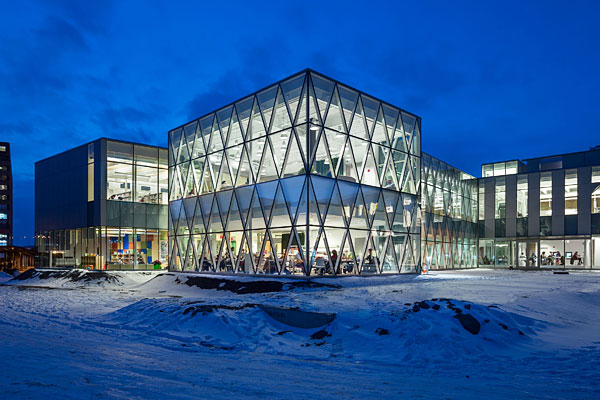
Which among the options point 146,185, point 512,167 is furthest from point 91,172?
point 512,167

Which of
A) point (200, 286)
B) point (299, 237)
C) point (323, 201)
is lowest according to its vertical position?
point (200, 286)

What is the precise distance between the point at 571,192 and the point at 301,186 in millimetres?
32028

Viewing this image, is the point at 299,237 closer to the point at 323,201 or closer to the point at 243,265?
the point at 323,201

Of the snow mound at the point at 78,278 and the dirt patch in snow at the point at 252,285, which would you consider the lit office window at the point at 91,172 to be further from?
the dirt patch in snow at the point at 252,285

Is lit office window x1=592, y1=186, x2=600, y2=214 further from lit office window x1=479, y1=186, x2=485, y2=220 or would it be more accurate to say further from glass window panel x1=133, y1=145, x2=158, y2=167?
glass window panel x1=133, y1=145, x2=158, y2=167

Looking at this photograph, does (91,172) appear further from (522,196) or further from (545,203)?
(545,203)

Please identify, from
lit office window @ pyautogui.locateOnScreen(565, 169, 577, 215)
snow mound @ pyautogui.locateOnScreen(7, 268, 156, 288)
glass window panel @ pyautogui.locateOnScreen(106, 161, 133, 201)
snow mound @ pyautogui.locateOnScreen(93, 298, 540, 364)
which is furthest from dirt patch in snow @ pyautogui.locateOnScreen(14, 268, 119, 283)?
lit office window @ pyautogui.locateOnScreen(565, 169, 577, 215)

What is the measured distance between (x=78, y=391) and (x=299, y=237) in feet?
56.5

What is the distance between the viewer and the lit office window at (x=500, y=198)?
47.3 m

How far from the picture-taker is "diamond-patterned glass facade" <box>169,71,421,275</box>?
→ 926 inches

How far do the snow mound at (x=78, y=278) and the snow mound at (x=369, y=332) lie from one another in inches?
648

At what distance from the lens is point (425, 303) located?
11562 millimetres

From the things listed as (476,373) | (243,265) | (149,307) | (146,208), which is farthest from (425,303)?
(146,208)

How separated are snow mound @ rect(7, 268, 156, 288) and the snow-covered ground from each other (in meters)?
12.3
